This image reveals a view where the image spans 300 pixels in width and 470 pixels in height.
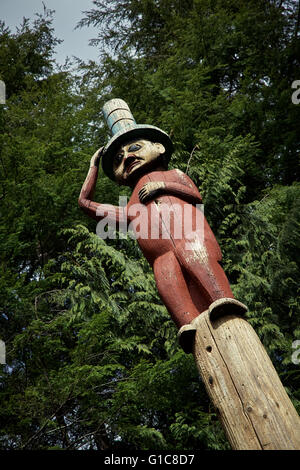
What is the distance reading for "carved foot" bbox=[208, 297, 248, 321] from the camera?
2.81m

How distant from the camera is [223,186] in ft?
22.5

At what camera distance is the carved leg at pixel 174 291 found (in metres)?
3.07

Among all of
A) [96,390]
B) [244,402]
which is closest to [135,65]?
[96,390]

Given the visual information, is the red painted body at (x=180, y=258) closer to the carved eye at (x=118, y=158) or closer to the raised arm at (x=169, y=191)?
the raised arm at (x=169, y=191)

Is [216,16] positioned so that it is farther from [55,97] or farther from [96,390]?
[96,390]

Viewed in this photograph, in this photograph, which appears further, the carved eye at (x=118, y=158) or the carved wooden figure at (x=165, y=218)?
the carved eye at (x=118, y=158)

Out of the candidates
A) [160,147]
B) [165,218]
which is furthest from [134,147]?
[165,218]

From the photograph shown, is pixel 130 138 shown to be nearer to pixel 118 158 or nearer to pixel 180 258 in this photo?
pixel 118 158

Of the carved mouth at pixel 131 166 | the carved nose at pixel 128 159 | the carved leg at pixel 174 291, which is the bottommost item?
the carved leg at pixel 174 291

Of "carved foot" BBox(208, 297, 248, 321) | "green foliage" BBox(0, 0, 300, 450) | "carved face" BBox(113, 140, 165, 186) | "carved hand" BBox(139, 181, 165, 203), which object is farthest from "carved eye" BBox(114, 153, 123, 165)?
"carved foot" BBox(208, 297, 248, 321)

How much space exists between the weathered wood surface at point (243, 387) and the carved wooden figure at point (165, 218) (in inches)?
4.9

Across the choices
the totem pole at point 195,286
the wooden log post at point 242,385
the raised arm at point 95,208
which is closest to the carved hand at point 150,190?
the totem pole at point 195,286

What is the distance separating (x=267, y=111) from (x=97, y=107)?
10.7 feet

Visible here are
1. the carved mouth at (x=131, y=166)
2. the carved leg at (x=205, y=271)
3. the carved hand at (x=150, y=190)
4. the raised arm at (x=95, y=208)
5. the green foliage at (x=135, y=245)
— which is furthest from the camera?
the green foliage at (x=135, y=245)
